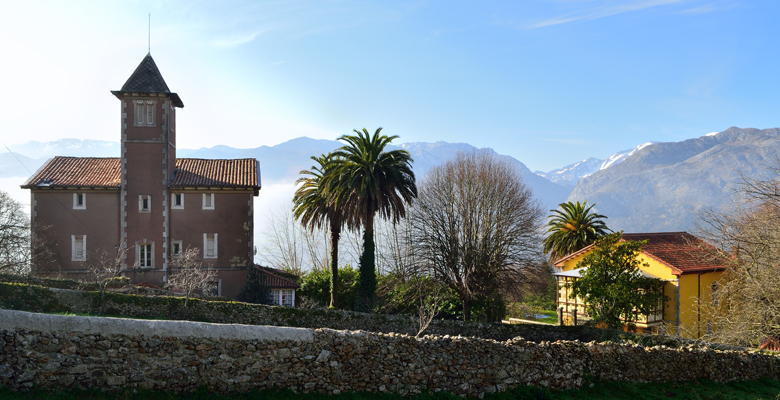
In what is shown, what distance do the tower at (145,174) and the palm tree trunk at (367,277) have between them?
13.3 metres

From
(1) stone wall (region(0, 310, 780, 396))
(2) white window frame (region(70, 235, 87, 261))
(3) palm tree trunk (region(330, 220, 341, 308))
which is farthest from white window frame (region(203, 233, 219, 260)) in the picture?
(1) stone wall (region(0, 310, 780, 396))

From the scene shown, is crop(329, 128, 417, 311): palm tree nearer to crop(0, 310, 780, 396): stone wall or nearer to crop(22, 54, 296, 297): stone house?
crop(22, 54, 296, 297): stone house

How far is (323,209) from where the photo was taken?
123 feet

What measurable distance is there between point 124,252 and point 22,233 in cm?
823

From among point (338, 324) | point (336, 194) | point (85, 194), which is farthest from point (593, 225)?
point (85, 194)

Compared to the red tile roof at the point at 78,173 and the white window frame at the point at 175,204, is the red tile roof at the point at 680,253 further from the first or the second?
the red tile roof at the point at 78,173

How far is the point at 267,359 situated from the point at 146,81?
104 ft

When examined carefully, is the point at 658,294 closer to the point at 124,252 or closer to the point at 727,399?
the point at 727,399

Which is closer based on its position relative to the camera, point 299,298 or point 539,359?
point 539,359

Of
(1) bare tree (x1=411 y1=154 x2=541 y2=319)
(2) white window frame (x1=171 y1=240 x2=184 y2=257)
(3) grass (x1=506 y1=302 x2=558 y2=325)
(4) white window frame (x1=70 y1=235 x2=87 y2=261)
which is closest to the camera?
(1) bare tree (x1=411 y1=154 x2=541 y2=319)

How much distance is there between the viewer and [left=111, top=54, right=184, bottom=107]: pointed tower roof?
38125 millimetres

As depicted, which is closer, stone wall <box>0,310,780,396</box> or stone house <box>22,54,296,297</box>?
stone wall <box>0,310,780,396</box>

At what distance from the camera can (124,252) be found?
36.5m

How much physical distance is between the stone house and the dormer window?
2.5 inches
